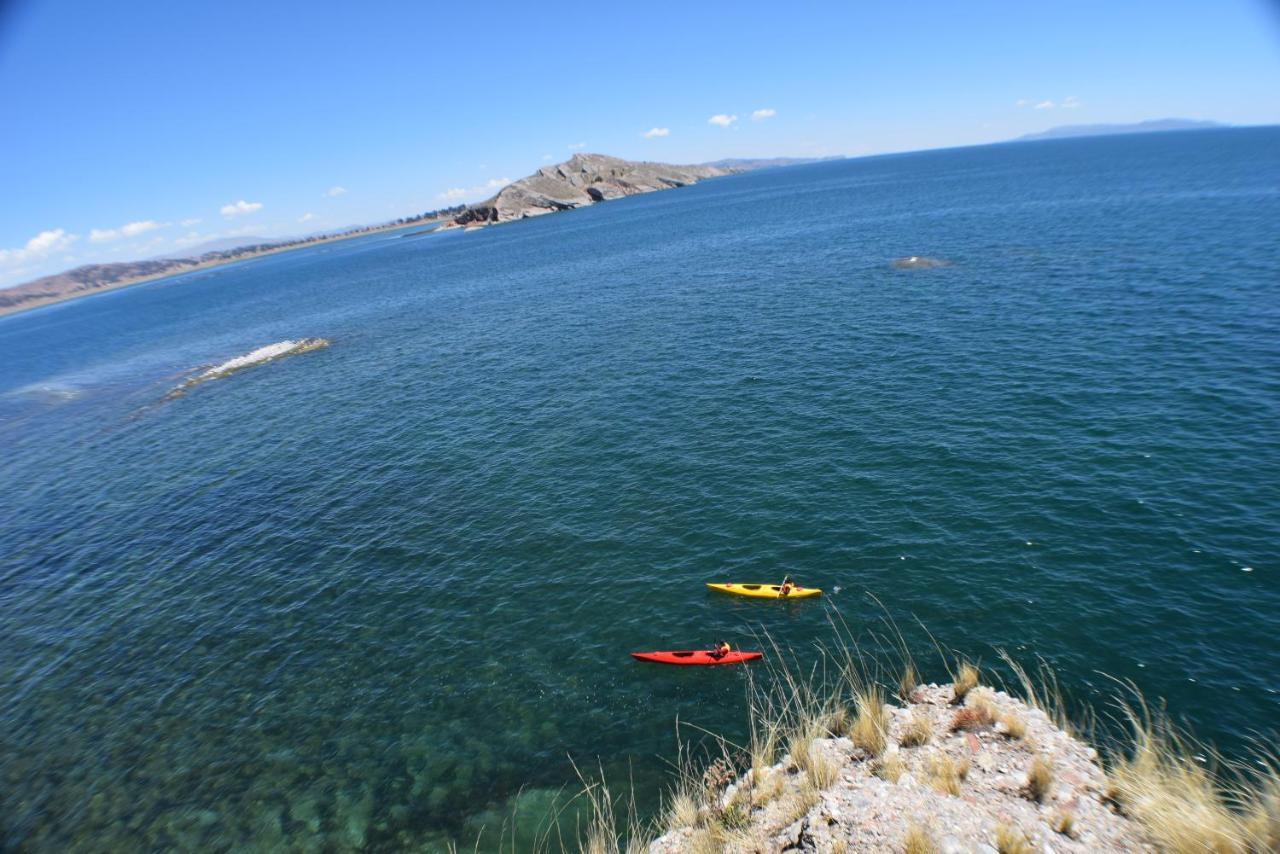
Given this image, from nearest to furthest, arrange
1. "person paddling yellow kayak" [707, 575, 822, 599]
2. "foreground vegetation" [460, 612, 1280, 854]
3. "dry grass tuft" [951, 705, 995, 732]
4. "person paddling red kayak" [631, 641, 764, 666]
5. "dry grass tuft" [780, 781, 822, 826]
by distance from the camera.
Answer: "foreground vegetation" [460, 612, 1280, 854]
"dry grass tuft" [780, 781, 822, 826]
"dry grass tuft" [951, 705, 995, 732]
"person paddling red kayak" [631, 641, 764, 666]
"person paddling yellow kayak" [707, 575, 822, 599]

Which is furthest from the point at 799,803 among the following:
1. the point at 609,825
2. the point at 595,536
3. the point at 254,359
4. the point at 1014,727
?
the point at 254,359

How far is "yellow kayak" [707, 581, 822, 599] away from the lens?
1007 inches

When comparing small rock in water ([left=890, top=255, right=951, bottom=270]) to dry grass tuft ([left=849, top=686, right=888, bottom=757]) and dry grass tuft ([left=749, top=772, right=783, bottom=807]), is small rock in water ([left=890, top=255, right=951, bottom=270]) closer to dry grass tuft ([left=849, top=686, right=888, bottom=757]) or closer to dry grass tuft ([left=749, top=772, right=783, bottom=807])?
dry grass tuft ([left=849, top=686, right=888, bottom=757])

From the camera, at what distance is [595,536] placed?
31.9 m

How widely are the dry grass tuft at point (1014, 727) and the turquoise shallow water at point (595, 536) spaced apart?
6027mm

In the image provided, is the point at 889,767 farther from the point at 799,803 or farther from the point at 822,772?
the point at 799,803

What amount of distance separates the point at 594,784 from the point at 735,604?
9934 mm

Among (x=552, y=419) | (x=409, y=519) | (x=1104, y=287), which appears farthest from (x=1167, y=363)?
(x=409, y=519)

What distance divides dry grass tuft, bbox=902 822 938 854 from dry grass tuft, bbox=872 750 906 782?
8.65 ft

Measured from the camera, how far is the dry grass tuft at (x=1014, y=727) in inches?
638

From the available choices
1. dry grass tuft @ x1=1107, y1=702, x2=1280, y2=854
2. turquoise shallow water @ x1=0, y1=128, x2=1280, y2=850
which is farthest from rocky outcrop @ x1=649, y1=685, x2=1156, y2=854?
turquoise shallow water @ x1=0, y1=128, x2=1280, y2=850

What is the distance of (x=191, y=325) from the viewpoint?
125 m


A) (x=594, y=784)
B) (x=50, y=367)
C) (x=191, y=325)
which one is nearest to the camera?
(x=594, y=784)

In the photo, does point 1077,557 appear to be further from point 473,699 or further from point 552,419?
point 552,419
